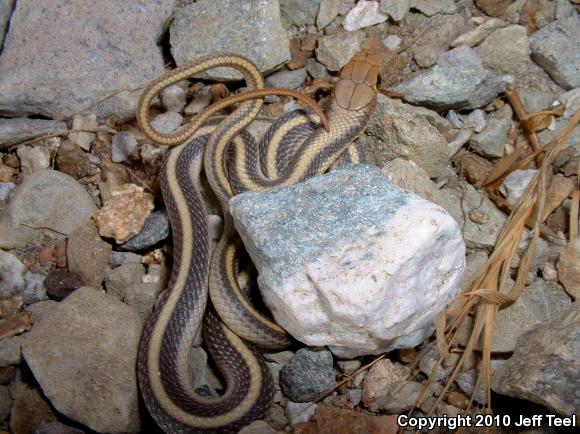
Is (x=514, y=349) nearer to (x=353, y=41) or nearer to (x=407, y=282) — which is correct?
(x=407, y=282)

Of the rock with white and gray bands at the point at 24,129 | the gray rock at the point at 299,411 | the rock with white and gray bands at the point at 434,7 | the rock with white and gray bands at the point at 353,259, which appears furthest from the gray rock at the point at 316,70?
the gray rock at the point at 299,411

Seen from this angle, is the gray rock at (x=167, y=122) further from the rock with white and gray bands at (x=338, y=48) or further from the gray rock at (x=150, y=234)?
the rock with white and gray bands at (x=338, y=48)

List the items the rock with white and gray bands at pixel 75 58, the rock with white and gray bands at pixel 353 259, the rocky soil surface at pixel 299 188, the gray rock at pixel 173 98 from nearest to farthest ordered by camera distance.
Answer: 1. the rock with white and gray bands at pixel 353 259
2. the rocky soil surface at pixel 299 188
3. the rock with white and gray bands at pixel 75 58
4. the gray rock at pixel 173 98

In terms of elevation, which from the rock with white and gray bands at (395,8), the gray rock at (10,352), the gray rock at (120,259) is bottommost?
the gray rock at (10,352)

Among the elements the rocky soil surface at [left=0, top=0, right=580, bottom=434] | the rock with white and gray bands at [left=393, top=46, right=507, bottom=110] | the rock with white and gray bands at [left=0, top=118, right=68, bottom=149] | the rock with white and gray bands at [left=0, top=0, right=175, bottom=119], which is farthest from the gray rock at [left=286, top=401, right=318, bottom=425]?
the rock with white and gray bands at [left=0, top=118, right=68, bottom=149]

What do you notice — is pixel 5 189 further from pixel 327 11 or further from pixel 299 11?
pixel 327 11

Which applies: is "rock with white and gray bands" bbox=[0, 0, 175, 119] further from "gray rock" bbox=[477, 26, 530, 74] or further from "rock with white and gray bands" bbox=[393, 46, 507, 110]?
"gray rock" bbox=[477, 26, 530, 74]

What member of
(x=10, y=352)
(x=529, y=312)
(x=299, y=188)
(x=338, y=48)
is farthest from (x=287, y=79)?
(x=10, y=352)
